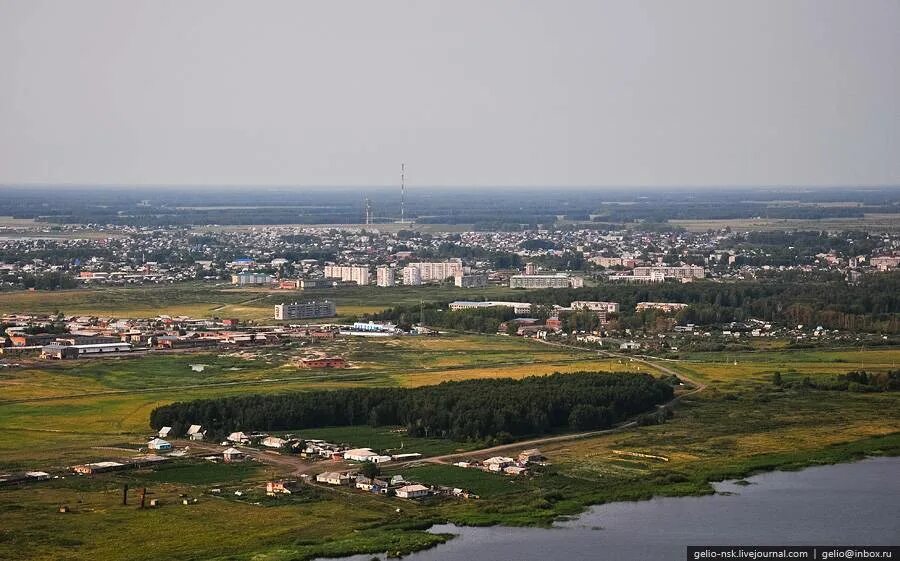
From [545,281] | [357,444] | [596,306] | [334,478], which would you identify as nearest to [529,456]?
[357,444]

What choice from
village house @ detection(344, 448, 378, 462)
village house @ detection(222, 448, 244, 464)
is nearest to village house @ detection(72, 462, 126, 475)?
village house @ detection(222, 448, 244, 464)

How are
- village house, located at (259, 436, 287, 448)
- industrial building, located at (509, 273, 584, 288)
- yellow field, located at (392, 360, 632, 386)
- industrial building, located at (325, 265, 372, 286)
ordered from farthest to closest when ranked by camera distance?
industrial building, located at (325, 265, 372, 286) → industrial building, located at (509, 273, 584, 288) → yellow field, located at (392, 360, 632, 386) → village house, located at (259, 436, 287, 448)

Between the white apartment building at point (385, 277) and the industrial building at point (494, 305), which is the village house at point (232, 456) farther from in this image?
the white apartment building at point (385, 277)

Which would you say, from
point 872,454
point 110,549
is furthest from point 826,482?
point 110,549

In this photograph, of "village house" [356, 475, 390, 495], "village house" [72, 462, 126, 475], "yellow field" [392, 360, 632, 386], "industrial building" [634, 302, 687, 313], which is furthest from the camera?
"industrial building" [634, 302, 687, 313]

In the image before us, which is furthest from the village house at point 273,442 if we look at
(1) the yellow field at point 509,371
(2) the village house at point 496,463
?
(1) the yellow field at point 509,371

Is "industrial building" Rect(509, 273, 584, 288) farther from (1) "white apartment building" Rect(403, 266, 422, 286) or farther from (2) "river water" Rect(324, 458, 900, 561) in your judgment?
(2) "river water" Rect(324, 458, 900, 561)

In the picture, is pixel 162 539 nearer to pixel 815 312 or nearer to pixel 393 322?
pixel 393 322

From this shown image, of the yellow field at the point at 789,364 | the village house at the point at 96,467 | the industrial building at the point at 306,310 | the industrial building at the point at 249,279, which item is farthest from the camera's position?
the industrial building at the point at 249,279
